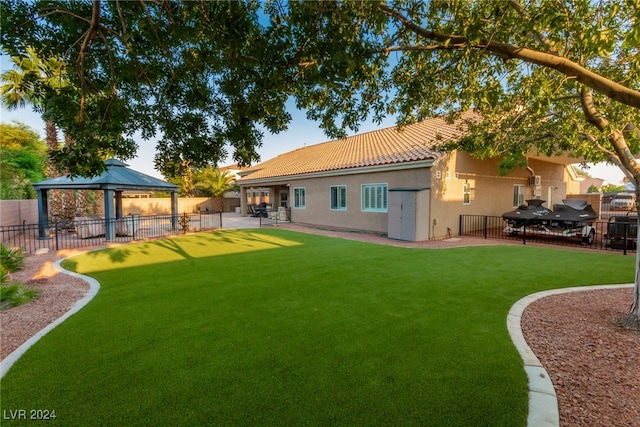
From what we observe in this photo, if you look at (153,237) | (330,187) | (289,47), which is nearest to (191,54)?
(289,47)

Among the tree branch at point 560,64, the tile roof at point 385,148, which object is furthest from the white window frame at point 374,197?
the tree branch at point 560,64

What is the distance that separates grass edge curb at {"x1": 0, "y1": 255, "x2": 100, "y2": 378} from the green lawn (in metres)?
0.19

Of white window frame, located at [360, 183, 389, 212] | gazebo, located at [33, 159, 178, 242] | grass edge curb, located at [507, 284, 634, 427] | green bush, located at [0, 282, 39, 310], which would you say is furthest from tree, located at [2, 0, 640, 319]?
gazebo, located at [33, 159, 178, 242]

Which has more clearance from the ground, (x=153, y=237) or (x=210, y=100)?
(x=210, y=100)

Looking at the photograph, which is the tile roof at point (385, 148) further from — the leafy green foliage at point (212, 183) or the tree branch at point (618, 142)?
the leafy green foliage at point (212, 183)

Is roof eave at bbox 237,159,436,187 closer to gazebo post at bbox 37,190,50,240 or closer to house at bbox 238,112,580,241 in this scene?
house at bbox 238,112,580,241

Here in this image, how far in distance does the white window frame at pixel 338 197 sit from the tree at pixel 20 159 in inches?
1003

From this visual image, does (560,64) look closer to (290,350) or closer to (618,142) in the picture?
(618,142)

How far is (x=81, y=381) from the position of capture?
3377 millimetres

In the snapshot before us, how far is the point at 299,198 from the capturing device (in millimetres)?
22297

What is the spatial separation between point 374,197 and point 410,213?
3093 millimetres

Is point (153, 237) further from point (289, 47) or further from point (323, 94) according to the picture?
point (289, 47)

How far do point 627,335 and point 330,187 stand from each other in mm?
15540

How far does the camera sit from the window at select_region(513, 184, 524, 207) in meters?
18.9
